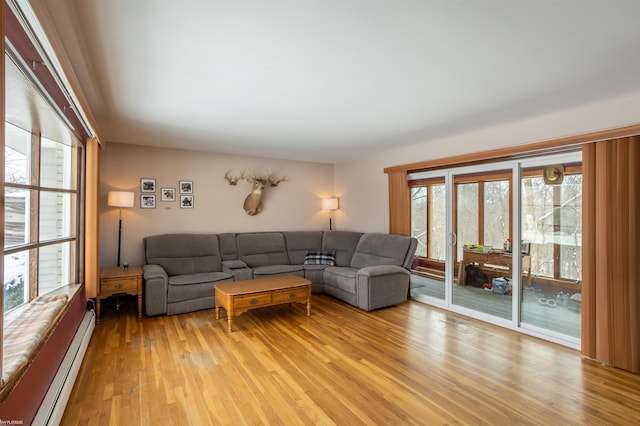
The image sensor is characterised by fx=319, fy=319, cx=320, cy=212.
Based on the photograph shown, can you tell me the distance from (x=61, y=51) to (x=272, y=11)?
1.25 m

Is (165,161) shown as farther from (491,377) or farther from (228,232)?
(491,377)

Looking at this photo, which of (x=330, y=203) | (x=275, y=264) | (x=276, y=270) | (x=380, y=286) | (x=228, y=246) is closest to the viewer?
(x=380, y=286)

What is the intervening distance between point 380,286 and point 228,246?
8.27 ft

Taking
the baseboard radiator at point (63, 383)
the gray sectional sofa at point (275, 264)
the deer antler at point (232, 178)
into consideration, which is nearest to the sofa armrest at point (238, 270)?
the gray sectional sofa at point (275, 264)

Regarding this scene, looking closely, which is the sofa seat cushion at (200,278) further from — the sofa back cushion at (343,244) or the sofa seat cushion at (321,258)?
the sofa back cushion at (343,244)

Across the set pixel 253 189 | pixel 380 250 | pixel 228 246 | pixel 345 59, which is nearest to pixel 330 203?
pixel 253 189

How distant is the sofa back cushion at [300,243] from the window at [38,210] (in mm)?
3160

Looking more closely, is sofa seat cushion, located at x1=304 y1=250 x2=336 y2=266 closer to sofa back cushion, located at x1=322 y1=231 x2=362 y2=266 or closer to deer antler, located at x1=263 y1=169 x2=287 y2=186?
sofa back cushion, located at x1=322 y1=231 x2=362 y2=266

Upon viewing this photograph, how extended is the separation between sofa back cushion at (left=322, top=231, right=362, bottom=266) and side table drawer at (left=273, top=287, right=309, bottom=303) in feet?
5.30

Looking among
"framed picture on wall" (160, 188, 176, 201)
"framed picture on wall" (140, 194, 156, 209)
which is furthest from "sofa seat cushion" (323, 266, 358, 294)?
"framed picture on wall" (140, 194, 156, 209)

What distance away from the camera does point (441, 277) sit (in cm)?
459

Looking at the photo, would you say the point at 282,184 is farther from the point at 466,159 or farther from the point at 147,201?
the point at 466,159

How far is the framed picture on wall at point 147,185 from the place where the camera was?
4750 millimetres

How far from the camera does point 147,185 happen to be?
4.78 metres
